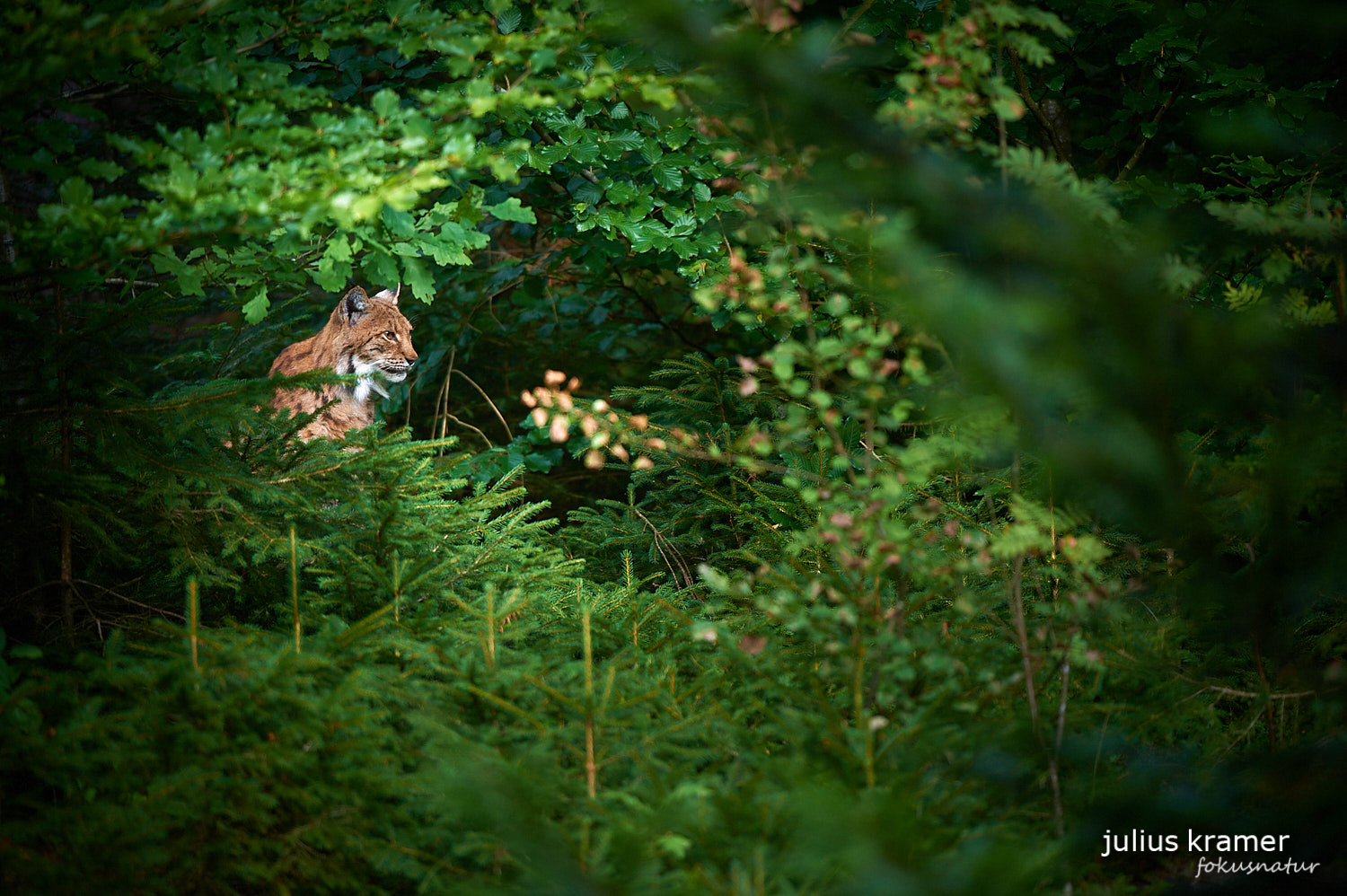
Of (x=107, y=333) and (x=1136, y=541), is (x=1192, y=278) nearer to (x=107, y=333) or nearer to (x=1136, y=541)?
(x=1136, y=541)

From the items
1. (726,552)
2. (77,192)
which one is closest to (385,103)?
(77,192)

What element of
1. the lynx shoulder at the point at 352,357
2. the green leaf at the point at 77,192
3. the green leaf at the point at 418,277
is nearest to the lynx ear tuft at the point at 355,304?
the lynx shoulder at the point at 352,357

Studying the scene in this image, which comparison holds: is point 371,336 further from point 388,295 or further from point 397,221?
point 397,221

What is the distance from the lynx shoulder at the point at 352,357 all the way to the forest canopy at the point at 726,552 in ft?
3.27

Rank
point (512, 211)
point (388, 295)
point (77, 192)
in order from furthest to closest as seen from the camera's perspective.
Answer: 1. point (388, 295)
2. point (512, 211)
3. point (77, 192)

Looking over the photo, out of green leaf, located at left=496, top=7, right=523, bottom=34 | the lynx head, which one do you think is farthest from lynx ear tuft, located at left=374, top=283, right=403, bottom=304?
green leaf, located at left=496, top=7, right=523, bottom=34

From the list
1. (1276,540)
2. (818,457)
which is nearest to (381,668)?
(818,457)

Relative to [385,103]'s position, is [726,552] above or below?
below

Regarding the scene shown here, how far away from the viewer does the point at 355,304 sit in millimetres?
4711

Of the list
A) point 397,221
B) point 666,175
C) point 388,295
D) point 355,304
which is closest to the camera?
point 397,221

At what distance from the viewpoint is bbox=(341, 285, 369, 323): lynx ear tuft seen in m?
4.63

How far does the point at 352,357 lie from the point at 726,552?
7.67 feet

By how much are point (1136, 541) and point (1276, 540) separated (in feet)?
6.93

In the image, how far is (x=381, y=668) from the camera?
2.47m
